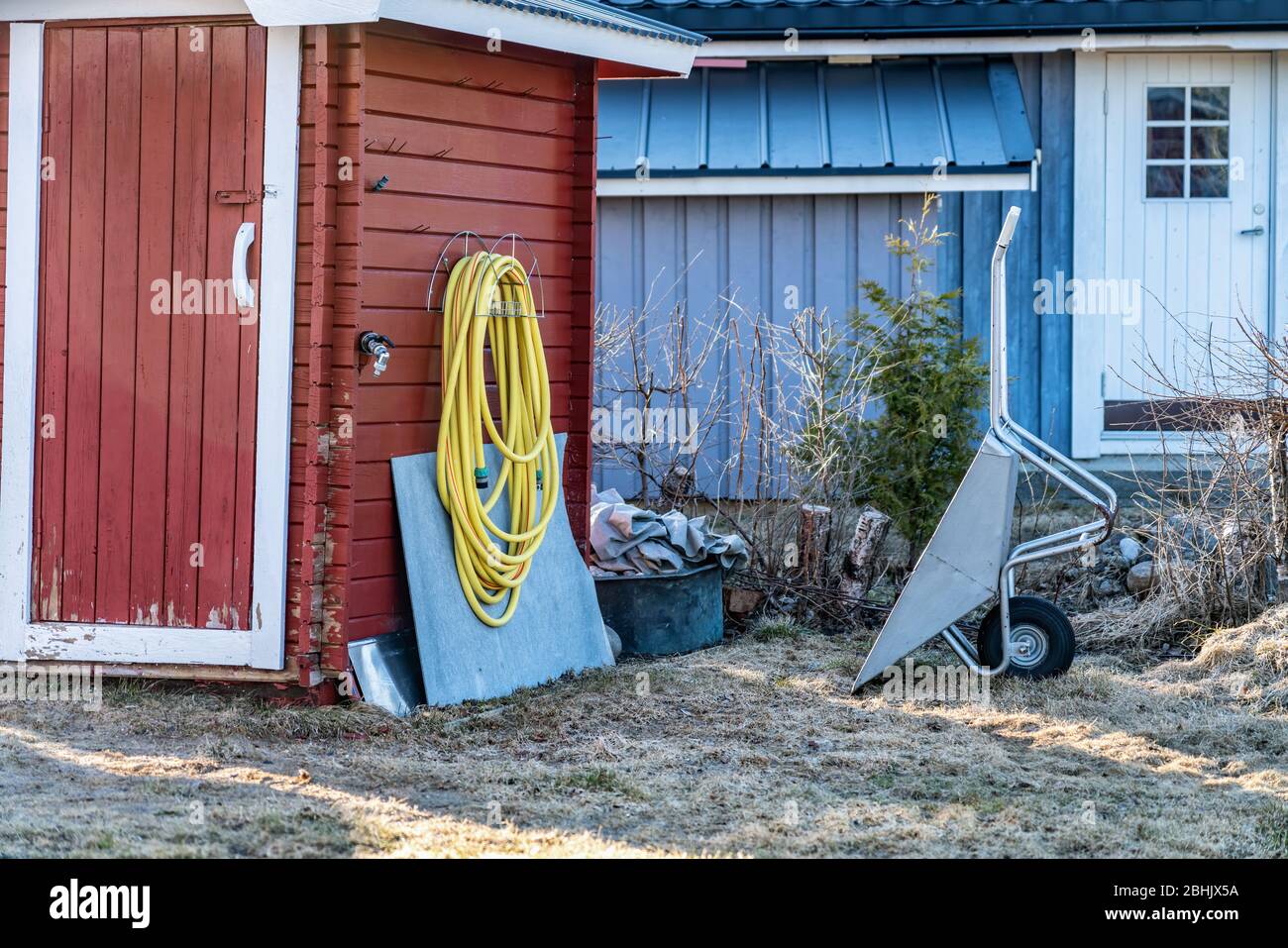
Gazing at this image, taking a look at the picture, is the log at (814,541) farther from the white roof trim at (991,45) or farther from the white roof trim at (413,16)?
the white roof trim at (991,45)

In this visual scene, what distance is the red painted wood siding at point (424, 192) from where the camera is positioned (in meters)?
5.29

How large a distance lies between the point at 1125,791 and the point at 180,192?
12.4 ft

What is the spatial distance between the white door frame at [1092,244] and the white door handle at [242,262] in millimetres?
5936

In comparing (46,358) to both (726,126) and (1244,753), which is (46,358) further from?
(726,126)

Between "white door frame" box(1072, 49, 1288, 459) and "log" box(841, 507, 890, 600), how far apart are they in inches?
108

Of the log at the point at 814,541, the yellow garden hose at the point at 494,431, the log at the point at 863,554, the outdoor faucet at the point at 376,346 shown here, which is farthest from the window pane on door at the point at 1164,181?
the outdoor faucet at the point at 376,346

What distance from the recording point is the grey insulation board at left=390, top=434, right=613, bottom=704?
5.47m

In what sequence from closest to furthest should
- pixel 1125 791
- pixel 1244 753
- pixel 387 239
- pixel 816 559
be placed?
pixel 1125 791
pixel 1244 753
pixel 387 239
pixel 816 559

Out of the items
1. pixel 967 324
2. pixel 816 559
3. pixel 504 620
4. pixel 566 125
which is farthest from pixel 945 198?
pixel 504 620

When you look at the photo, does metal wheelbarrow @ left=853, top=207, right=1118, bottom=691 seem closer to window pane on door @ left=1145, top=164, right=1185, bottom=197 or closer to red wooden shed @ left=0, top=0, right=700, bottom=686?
red wooden shed @ left=0, top=0, right=700, bottom=686

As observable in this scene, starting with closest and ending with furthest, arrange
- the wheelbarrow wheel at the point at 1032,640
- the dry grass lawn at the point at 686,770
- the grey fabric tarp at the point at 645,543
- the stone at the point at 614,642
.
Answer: the dry grass lawn at the point at 686,770, the wheelbarrow wheel at the point at 1032,640, the stone at the point at 614,642, the grey fabric tarp at the point at 645,543

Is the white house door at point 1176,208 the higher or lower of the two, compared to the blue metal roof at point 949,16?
lower

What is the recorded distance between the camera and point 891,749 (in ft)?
16.4

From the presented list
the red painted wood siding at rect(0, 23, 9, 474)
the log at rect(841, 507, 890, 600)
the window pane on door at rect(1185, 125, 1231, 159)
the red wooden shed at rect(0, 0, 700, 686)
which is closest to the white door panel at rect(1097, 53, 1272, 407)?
the window pane on door at rect(1185, 125, 1231, 159)
